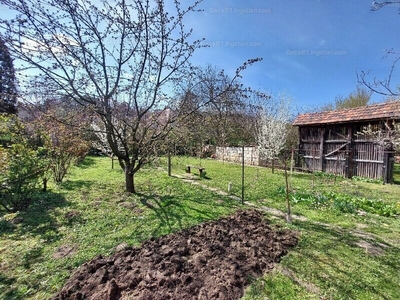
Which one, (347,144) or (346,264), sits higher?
(347,144)

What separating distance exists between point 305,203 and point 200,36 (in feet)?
18.1


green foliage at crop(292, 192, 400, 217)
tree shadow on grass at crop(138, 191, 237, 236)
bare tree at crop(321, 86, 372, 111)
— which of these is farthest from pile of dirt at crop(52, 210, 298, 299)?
bare tree at crop(321, 86, 372, 111)

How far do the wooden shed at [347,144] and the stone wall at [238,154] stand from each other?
2.91 m

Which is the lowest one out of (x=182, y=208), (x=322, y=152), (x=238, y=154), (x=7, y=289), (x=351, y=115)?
(x=7, y=289)

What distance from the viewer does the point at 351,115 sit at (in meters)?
11.0

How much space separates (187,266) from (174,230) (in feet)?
4.09

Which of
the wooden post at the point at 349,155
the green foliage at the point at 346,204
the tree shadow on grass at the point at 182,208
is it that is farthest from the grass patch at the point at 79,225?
the wooden post at the point at 349,155

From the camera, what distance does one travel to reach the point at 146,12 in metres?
5.13

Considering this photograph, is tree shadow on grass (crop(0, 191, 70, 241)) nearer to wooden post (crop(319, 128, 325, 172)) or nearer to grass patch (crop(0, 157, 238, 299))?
grass patch (crop(0, 157, 238, 299))

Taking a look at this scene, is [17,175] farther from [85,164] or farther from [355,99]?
[355,99]

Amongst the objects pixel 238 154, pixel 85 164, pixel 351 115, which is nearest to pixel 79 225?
pixel 85 164

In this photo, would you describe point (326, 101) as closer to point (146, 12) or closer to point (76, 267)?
point (146, 12)

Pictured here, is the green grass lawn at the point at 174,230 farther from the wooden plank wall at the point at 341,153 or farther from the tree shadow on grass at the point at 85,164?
the tree shadow on grass at the point at 85,164

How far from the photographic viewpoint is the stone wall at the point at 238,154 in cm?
1546
